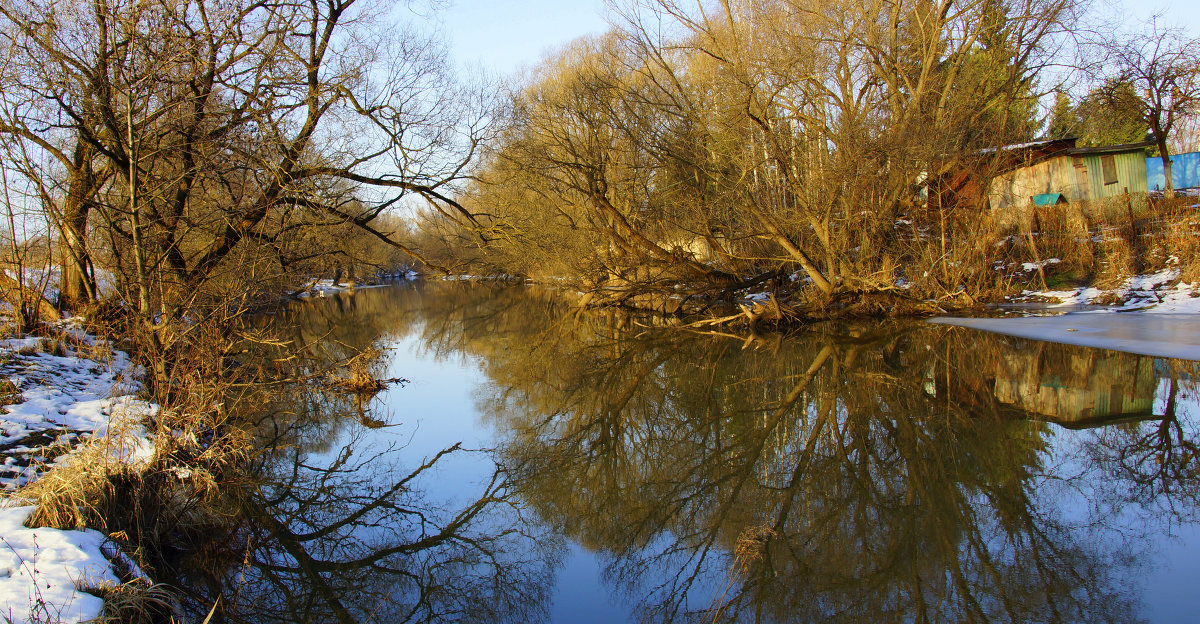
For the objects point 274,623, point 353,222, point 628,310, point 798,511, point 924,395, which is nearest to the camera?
point 274,623

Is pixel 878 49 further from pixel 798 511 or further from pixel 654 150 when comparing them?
pixel 798 511

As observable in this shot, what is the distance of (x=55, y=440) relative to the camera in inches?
226

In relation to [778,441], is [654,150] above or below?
above

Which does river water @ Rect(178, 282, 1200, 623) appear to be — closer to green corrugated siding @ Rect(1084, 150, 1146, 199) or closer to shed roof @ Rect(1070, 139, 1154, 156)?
shed roof @ Rect(1070, 139, 1154, 156)

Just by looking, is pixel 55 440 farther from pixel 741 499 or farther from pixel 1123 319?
pixel 1123 319

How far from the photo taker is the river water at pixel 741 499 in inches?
164

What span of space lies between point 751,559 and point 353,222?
9.03 m

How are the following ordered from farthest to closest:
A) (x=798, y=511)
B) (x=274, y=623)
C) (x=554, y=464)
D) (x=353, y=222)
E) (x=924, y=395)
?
(x=353, y=222) → (x=924, y=395) → (x=554, y=464) → (x=798, y=511) → (x=274, y=623)

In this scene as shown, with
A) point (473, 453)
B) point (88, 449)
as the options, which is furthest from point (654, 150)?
point (88, 449)

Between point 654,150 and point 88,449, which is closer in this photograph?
point 88,449

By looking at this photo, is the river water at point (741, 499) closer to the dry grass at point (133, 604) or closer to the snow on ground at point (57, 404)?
the dry grass at point (133, 604)

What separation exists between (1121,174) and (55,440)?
31.6 metres

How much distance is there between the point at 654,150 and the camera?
16781 mm

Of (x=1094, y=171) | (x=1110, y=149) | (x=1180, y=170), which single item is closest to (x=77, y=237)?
(x=1094, y=171)
